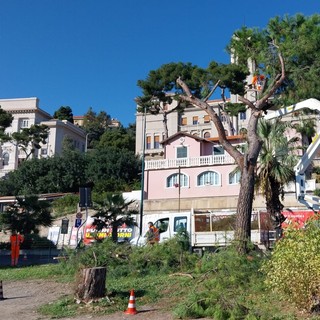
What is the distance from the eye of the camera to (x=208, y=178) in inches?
1625

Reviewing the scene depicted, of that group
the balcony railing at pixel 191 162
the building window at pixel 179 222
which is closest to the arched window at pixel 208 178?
the balcony railing at pixel 191 162

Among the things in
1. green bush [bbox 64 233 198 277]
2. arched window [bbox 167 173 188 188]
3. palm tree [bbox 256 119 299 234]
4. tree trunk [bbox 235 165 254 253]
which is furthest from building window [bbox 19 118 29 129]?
tree trunk [bbox 235 165 254 253]

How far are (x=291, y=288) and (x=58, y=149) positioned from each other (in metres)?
83.1

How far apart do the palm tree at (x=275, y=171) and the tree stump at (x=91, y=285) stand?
12.1 metres

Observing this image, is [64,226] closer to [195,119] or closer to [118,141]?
[118,141]

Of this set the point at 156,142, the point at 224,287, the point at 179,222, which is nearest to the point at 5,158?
the point at 156,142

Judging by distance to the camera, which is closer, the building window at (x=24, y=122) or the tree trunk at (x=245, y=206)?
the tree trunk at (x=245, y=206)

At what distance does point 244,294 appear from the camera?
968 cm

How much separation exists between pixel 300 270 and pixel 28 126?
8565 cm

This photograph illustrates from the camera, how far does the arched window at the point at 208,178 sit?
134 feet

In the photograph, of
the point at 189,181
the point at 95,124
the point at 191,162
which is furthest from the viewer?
the point at 95,124

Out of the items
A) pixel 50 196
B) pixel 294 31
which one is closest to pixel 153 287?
pixel 294 31

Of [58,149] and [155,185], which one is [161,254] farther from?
[58,149]

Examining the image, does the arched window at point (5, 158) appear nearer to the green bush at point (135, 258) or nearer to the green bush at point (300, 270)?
the green bush at point (135, 258)
